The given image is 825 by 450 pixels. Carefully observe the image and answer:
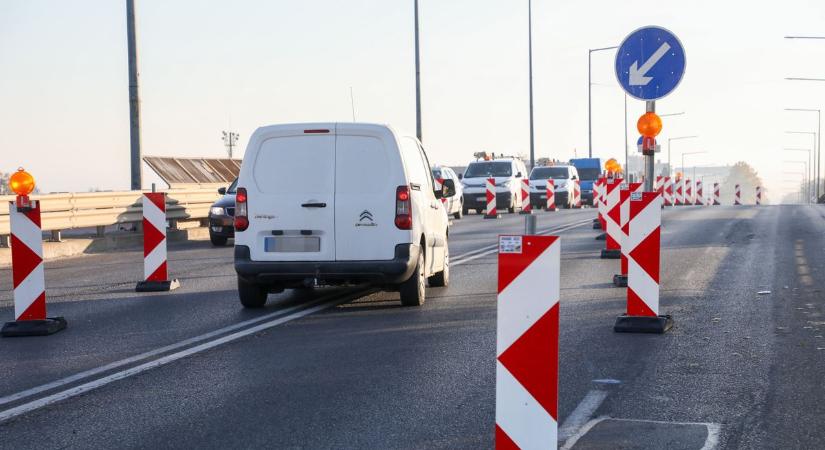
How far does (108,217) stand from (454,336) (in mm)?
13693

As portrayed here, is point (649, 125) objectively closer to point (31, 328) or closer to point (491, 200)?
point (31, 328)

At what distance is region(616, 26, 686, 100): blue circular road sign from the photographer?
10555 mm

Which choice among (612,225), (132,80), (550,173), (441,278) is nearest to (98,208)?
(132,80)

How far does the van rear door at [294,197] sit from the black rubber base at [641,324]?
2891mm

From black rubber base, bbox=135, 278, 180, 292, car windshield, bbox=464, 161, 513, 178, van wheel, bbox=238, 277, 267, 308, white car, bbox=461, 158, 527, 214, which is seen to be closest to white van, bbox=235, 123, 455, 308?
van wheel, bbox=238, 277, 267, 308

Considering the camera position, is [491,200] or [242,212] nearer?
[242,212]

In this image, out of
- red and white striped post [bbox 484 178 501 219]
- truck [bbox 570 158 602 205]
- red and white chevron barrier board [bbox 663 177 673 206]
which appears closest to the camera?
red and white striped post [bbox 484 178 501 219]

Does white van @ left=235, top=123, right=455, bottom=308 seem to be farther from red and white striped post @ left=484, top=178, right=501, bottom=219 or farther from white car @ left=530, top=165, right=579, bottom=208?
white car @ left=530, top=165, right=579, bottom=208

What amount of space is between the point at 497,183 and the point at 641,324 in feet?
94.4

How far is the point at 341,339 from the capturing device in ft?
30.3

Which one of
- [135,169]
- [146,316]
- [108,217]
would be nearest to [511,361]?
[146,316]

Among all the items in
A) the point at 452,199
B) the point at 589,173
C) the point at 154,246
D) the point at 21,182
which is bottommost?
the point at 452,199

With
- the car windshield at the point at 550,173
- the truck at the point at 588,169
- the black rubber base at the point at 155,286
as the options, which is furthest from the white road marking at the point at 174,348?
the truck at the point at 588,169

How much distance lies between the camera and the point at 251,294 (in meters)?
11.3
